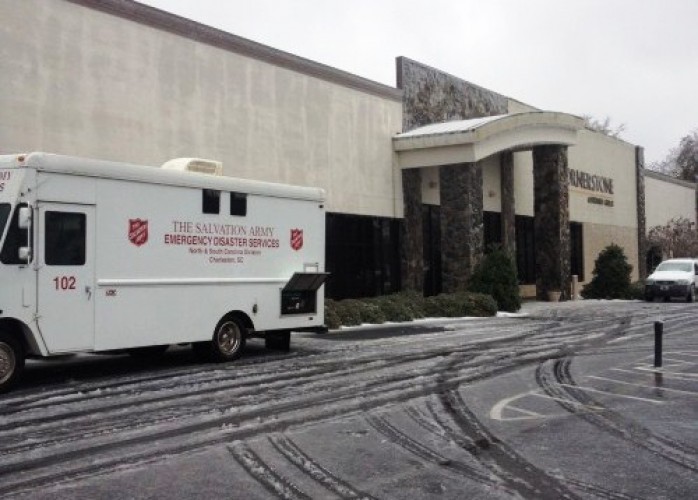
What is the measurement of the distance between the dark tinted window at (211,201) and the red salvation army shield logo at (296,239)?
1740mm

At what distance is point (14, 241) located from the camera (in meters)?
9.44

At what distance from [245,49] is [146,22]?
3.30m

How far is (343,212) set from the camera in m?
23.8

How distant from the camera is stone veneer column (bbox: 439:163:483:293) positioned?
25953 mm

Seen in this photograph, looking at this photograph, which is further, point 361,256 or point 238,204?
point 361,256

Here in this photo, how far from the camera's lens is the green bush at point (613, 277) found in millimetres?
34156

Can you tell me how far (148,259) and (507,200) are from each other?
2396 cm

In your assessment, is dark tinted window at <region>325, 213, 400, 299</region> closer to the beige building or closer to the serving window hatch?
the beige building

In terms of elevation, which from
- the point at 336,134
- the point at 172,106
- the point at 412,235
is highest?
the point at 336,134

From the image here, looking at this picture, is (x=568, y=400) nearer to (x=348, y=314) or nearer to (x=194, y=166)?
(x=194, y=166)

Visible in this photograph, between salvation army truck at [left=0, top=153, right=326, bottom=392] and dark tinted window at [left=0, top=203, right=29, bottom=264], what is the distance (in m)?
0.01

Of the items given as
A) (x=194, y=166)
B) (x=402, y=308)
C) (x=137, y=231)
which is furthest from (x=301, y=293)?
(x=402, y=308)

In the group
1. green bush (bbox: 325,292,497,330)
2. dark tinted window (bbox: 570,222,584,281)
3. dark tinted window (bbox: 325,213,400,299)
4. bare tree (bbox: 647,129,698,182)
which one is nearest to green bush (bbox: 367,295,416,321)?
green bush (bbox: 325,292,497,330)

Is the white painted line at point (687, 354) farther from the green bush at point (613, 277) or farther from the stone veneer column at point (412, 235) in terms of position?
the green bush at point (613, 277)
